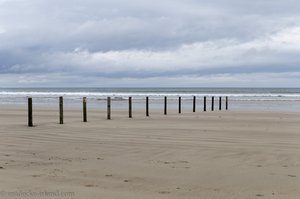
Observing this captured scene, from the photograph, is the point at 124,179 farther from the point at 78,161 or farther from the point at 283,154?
the point at 283,154

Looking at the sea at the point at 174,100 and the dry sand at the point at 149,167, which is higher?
the dry sand at the point at 149,167

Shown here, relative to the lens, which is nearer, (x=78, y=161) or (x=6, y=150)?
(x=78, y=161)

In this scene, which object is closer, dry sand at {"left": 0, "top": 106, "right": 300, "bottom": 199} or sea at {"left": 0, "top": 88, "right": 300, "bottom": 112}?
dry sand at {"left": 0, "top": 106, "right": 300, "bottom": 199}

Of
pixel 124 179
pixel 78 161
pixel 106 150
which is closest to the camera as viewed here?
pixel 124 179

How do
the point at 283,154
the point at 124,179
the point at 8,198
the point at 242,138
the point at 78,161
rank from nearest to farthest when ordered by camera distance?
the point at 8,198, the point at 124,179, the point at 78,161, the point at 283,154, the point at 242,138

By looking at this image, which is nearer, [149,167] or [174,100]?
[149,167]

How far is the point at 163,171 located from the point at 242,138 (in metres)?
6.04

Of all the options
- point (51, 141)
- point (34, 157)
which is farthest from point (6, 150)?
point (51, 141)

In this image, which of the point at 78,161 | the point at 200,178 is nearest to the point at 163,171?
the point at 200,178

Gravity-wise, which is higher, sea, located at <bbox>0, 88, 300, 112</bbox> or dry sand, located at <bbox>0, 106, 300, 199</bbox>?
dry sand, located at <bbox>0, 106, 300, 199</bbox>

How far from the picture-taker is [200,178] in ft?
23.1

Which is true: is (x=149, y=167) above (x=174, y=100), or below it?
above

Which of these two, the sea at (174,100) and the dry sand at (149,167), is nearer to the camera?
the dry sand at (149,167)

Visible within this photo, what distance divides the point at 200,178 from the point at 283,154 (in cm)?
336
